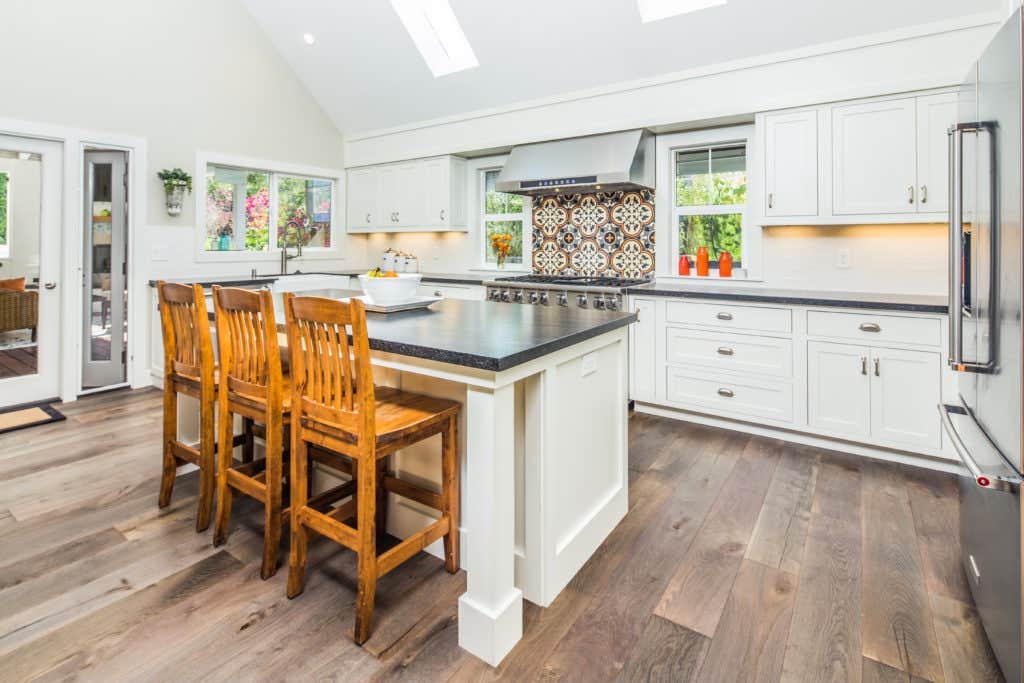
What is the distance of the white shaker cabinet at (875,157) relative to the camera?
327 centimetres

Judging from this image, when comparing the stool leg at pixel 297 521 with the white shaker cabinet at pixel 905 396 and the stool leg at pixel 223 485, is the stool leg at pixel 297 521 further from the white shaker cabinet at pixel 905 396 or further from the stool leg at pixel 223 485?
the white shaker cabinet at pixel 905 396

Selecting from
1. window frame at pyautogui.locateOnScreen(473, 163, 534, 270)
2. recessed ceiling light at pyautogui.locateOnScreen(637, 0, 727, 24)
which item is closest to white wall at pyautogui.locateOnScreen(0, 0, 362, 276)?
window frame at pyautogui.locateOnScreen(473, 163, 534, 270)

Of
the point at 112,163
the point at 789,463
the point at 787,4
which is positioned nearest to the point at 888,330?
the point at 789,463

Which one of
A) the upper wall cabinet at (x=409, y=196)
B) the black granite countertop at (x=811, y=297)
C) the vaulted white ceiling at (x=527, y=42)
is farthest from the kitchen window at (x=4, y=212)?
the black granite countertop at (x=811, y=297)

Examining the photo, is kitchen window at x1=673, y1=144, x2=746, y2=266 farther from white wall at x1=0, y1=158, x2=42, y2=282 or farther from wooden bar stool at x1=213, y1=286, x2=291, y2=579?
white wall at x1=0, y1=158, x2=42, y2=282

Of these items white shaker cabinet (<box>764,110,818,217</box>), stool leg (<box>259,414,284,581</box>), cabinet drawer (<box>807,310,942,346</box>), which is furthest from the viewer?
white shaker cabinet (<box>764,110,818,217</box>)

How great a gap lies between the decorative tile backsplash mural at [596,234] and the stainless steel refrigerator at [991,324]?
110 inches

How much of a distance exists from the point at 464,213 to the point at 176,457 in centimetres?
386

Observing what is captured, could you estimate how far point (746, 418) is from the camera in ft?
11.9

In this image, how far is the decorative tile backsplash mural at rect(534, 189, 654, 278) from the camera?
184 inches

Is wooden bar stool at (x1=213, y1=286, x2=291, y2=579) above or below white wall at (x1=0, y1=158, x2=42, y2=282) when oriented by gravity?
below

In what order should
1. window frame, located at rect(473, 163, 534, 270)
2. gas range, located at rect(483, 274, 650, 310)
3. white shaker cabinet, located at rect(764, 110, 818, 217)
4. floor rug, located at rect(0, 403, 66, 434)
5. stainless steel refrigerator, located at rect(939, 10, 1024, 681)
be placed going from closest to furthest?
stainless steel refrigerator, located at rect(939, 10, 1024, 681) < white shaker cabinet, located at rect(764, 110, 818, 217) < floor rug, located at rect(0, 403, 66, 434) < gas range, located at rect(483, 274, 650, 310) < window frame, located at rect(473, 163, 534, 270)

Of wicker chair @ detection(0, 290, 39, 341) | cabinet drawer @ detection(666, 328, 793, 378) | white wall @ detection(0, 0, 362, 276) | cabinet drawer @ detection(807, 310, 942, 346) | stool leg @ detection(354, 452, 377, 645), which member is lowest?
stool leg @ detection(354, 452, 377, 645)

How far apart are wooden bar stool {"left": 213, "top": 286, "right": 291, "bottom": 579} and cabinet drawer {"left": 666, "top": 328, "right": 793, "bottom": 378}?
2619 millimetres
